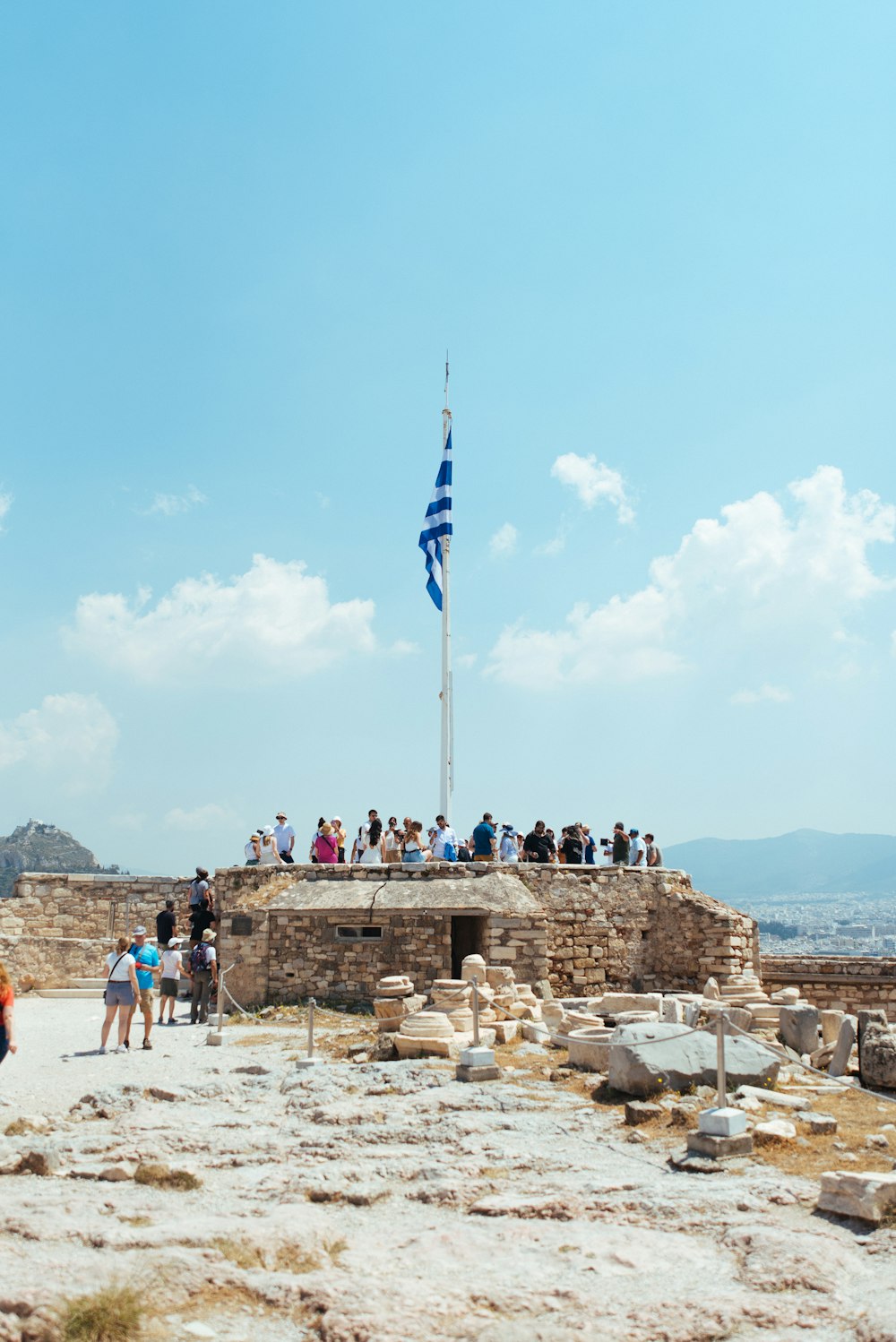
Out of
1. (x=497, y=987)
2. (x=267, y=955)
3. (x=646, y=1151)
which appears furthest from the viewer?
(x=267, y=955)

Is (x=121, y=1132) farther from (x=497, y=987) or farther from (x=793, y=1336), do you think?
(x=497, y=987)

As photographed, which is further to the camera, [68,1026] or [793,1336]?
[68,1026]

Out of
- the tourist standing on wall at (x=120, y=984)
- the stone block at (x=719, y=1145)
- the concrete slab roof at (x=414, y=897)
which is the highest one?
the concrete slab roof at (x=414, y=897)

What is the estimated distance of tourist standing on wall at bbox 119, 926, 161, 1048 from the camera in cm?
1399

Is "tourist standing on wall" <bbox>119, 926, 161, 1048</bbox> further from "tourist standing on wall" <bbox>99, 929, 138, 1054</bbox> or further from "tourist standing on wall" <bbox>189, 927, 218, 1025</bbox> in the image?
"tourist standing on wall" <bbox>189, 927, 218, 1025</bbox>

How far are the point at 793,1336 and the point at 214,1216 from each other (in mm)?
3621

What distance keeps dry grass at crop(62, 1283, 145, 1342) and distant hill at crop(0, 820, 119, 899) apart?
2358 inches

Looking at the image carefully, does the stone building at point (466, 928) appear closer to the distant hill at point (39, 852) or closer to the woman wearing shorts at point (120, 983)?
the woman wearing shorts at point (120, 983)

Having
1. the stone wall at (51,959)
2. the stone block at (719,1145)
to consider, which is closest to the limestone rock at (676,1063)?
the stone block at (719,1145)

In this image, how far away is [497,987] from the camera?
16.3 meters

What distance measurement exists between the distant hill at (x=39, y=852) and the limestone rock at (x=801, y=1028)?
179ft

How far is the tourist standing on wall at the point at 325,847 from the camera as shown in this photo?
21.0 m

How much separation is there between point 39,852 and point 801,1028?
213ft

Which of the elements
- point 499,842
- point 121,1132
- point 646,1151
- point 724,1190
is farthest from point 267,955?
point 724,1190
